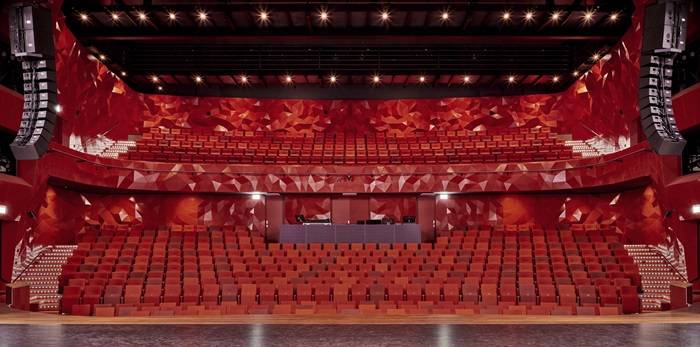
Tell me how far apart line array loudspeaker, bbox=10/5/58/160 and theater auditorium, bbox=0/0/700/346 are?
0.07ft

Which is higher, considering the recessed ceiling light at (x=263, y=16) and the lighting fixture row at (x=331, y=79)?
the recessed ceiling light at (x=263, y=16)

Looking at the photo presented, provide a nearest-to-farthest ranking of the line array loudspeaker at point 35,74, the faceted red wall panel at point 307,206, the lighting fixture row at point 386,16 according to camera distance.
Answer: the line array loudspeaker at point 35,74 < the lighting fixture row at point 386,16 < the faceted red wall panel at point 307,206

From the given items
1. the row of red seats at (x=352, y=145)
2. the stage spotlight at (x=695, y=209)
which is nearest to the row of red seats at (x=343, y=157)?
the row of red seats at (x=352, y=145)

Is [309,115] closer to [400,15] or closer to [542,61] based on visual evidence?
[400,15]

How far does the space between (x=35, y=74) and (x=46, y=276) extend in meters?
3.48

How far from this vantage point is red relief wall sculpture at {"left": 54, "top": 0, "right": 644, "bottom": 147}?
10125 mm

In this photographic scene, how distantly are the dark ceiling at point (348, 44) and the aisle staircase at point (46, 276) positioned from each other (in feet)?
11.3

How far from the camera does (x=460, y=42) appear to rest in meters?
10.1

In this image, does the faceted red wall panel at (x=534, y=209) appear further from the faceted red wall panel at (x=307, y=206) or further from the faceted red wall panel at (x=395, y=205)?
the faceted red wall panel at (x=307, y=206)

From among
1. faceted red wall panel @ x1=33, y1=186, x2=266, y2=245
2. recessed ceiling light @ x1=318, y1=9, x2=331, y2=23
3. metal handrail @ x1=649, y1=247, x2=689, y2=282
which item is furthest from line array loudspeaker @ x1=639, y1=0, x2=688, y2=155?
faceted red wall panel @ x1=33, y1=186, x2=266, y2=245

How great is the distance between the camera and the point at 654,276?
8.06m

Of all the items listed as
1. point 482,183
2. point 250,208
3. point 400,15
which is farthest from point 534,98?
point 250,208

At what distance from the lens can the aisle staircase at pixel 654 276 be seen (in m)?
7.51

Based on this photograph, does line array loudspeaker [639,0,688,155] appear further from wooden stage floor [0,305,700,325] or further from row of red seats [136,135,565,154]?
row of red seats [136,135,565,154]
